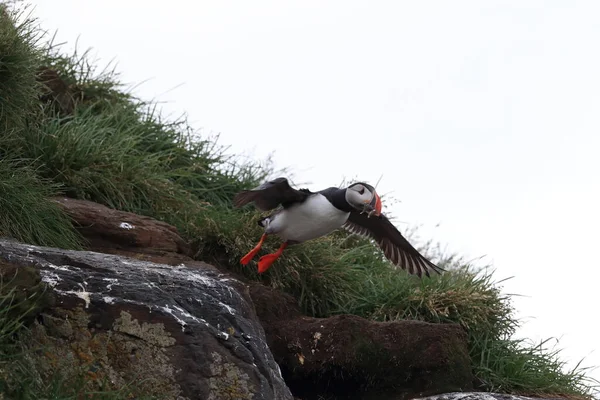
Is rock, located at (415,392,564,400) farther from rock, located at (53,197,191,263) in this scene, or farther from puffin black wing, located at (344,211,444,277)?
rock, located at (53,197,191,263)

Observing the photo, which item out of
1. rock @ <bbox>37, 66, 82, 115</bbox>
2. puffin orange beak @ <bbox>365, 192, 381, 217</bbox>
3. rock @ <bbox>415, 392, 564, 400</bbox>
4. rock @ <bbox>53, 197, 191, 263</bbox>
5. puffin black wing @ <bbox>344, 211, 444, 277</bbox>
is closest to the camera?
rock @ <bbox>415, 392, 564, 400</bbox>

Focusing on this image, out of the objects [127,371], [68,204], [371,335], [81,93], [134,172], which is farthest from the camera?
[81,93]

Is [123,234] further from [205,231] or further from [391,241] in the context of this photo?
[391,241]

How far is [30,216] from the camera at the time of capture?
245 inches

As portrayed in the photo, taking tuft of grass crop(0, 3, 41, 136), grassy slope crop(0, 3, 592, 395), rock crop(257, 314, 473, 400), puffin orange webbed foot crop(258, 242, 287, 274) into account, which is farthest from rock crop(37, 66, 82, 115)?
rock crop(257, 314, 473, 400)

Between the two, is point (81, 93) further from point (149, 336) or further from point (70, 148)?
point (149, 336)

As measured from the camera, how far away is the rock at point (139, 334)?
13.9 ft

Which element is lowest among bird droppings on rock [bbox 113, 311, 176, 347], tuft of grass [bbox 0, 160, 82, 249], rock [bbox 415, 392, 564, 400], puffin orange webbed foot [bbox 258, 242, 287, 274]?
bird droppings on rock [bbox 113, 311, 176, 347]

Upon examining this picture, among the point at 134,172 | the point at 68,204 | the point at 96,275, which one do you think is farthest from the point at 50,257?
the point at 134,172

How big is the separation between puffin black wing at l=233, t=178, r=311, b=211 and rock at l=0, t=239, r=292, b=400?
4.41 ft

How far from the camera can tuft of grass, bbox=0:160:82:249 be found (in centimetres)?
614


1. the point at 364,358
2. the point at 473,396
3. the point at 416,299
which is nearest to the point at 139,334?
the point at 364,358

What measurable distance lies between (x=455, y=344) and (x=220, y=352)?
2189mm

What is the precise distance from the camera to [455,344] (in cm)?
612
